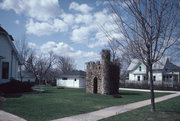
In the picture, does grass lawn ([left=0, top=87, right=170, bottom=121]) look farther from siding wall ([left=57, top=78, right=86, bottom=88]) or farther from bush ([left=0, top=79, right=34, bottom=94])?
siding wall ([left=57, top=78, right=86, bottom=88])

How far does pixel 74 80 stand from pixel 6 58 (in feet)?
77.5

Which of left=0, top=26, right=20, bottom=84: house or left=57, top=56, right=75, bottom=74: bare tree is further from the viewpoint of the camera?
left=57, top=56, right=75, bottom=74: bare tree

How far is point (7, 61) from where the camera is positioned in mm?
19484

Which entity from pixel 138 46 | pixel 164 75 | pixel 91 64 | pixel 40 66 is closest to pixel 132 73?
pixel 164 75

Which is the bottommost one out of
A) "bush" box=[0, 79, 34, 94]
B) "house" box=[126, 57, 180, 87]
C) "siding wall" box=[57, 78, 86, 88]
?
"siding wall" box=[57, 78, 86, 88]

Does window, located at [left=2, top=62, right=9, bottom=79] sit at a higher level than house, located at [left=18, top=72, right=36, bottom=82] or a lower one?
higher

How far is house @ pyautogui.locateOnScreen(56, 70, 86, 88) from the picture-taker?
1612 inches

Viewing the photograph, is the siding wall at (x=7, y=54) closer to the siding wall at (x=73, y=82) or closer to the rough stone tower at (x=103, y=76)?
the rough stone tower at (x=103, y=76)

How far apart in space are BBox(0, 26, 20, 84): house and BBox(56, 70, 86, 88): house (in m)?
21.6

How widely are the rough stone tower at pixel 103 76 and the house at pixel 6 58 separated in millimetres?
9402

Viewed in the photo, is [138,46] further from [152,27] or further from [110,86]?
[110,86]

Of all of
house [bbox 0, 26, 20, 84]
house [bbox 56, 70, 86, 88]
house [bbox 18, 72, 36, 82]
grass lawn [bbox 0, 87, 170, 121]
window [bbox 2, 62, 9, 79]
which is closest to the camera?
grass lawn [bbox 0, 87, 170, 121]

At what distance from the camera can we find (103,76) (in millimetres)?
21906

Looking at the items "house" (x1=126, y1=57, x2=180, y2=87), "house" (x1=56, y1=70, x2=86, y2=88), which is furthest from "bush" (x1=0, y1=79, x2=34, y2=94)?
"house" (x1=126, y1=57, x2=180, y2=87)
